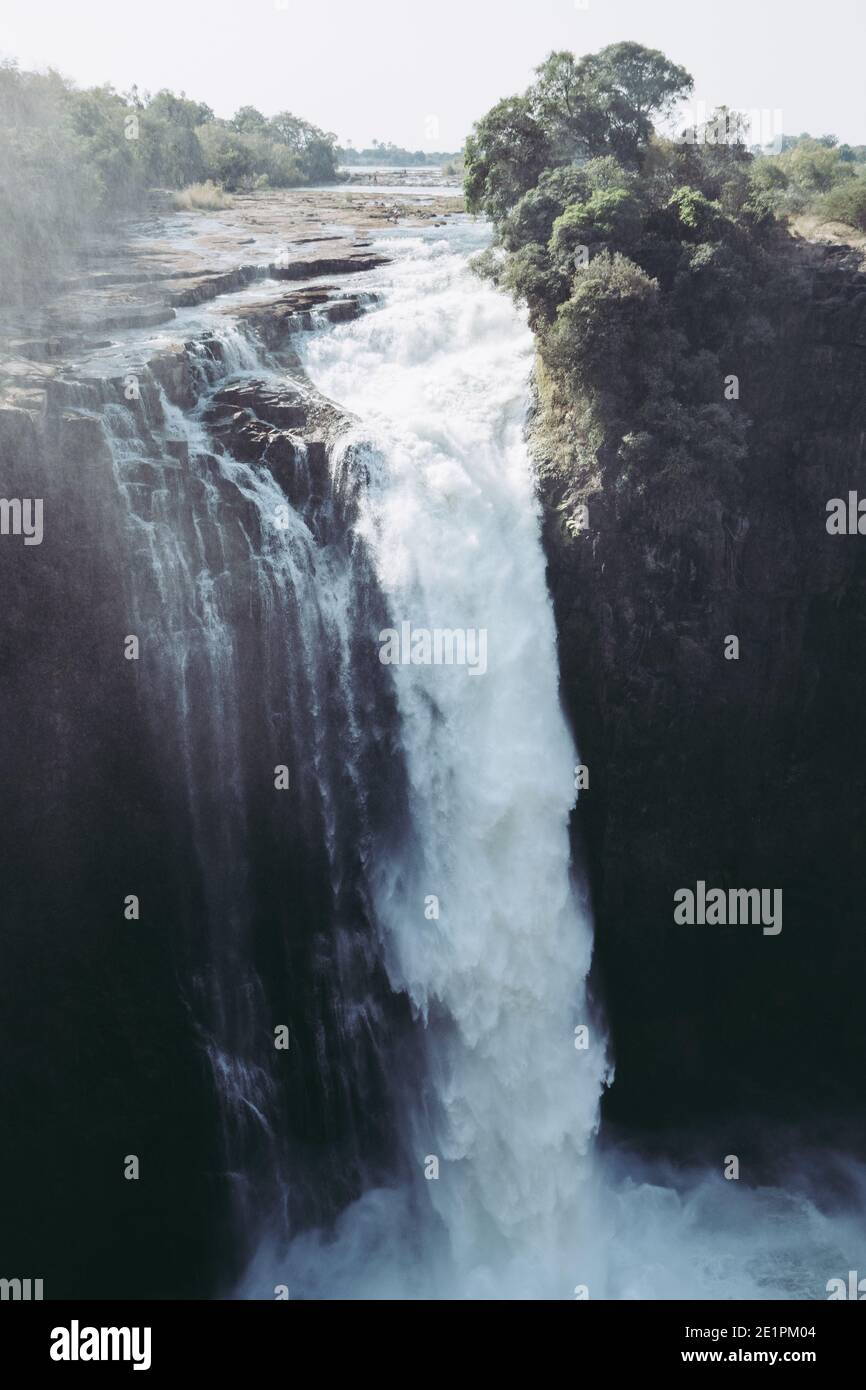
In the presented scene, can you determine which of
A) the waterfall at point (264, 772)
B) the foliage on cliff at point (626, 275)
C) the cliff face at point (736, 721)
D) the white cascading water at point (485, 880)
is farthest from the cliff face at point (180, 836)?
the foliage on cliff at point (626, 275)

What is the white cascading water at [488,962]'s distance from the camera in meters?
27.3

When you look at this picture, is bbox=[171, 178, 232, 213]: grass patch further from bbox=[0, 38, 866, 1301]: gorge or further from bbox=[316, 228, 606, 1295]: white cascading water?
bbox=[316, 228, 606, 1295]: white cascading water

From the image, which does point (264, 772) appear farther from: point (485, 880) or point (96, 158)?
point (96, 158)

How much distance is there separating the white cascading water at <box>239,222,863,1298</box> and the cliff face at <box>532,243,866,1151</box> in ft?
4.38

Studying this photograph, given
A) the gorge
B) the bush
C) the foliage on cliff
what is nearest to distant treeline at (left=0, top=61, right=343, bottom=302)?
the gorge

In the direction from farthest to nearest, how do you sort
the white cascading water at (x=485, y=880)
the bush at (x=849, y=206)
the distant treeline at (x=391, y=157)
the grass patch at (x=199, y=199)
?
the distant treeline at (x=391, y=157) < the grass patch at (x=199, y=199) < the bush at (x=849, y=206) < the white cascading water at (x=485, y=880)

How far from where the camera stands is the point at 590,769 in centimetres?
2877

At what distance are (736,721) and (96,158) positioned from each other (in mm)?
32838

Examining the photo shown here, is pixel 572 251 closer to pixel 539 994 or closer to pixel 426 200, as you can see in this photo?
pixel 539 994

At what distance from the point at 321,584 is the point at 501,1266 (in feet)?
58.4

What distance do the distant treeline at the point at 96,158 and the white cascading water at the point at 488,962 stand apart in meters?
14.5

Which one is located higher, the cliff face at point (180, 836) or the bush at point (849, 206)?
the bush at point (849, 206)

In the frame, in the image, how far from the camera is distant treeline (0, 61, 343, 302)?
114ft

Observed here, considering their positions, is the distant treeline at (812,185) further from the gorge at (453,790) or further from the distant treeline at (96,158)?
the distant treeline at (96,158)
